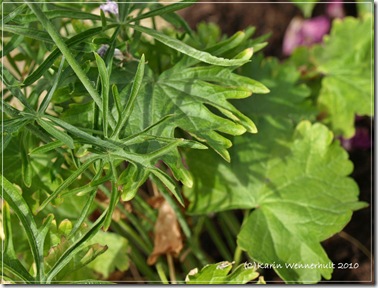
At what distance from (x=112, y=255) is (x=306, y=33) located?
946 mm

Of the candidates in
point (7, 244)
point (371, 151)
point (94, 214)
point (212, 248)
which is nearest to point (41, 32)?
point (7, 244)

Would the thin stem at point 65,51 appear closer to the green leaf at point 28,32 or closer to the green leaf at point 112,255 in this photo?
the green leaf at point 28,32

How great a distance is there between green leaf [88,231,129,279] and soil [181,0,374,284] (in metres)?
0.36

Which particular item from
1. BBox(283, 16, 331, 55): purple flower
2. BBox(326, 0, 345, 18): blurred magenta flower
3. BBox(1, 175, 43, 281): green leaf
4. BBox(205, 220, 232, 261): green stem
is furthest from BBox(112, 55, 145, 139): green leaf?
BBox(326, 0, 345, 18): blurred magenta flower

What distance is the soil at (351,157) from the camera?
1.52 meters

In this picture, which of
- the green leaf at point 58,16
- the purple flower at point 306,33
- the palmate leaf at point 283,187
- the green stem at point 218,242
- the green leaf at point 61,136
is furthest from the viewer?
the purple flower at point 306,33

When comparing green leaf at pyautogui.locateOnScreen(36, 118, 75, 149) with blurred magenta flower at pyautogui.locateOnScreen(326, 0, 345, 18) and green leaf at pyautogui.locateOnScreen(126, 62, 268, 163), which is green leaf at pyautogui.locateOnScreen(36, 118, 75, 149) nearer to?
green leaf at pyautogui.locateOnScreen(126, 62, 268, 163)

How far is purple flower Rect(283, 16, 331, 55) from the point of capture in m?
1.92

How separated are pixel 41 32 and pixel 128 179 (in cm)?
27

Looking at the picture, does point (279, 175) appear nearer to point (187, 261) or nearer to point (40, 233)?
point (187, 261)

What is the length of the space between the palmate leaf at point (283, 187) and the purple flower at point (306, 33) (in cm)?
54

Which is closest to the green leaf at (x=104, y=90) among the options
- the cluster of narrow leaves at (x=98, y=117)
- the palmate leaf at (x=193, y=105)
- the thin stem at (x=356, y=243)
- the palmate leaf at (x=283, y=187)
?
the cluster of narrow leaves at (x=98, y=117)

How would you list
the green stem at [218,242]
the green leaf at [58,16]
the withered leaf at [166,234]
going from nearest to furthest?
the green leaf at [58,16] < the withered leaf at [166,234] < the green stem at [218,242]

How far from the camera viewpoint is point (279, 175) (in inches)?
53.2
